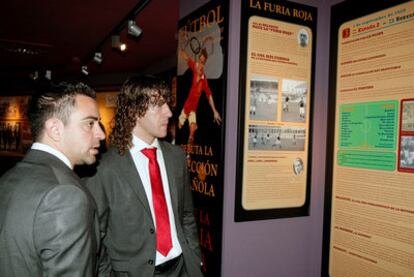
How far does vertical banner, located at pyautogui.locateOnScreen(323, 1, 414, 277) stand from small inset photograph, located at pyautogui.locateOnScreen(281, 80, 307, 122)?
0.22 meters

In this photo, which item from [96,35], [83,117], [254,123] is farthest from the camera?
[96,35]

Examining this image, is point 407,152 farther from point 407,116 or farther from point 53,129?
point 53,129

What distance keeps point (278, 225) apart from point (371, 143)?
900mm

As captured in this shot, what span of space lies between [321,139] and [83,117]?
6.28 ft

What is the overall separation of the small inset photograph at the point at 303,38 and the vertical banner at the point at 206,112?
2.00ft

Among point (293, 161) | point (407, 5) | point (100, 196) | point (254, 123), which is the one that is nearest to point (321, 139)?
point (293, 161)

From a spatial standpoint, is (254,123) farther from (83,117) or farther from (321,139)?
(83,117)

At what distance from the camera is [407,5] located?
1.96 m

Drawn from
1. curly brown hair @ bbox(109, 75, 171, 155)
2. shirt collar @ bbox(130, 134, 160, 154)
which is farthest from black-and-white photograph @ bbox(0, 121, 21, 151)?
shirt collar @ bbox(130, 134, 160, 154)

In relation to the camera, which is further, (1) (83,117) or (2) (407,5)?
(2) (407,5)

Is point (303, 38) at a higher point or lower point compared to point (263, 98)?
higher

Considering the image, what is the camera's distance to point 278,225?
2480mm

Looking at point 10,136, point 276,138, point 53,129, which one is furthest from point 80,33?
point 10,136

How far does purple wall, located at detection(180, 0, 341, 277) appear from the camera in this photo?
2277 millimetres
